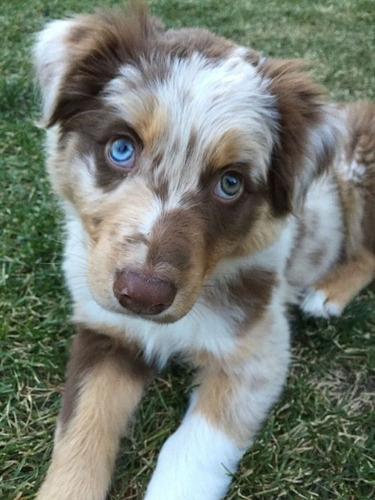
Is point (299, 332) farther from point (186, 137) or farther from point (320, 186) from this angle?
point (186, 137)

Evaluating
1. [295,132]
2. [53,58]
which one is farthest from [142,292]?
[53,58]

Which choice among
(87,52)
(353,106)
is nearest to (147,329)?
(87,52)

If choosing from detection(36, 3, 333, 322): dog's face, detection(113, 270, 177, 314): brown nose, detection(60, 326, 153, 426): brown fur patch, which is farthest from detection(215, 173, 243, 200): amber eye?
detection(60, 326, 153, 426): brown fur patch

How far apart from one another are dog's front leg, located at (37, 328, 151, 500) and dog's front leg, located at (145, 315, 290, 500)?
9.7 inches

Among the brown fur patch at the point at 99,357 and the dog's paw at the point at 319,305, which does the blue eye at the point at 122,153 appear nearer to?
the brown fur patch at the point at 99,357

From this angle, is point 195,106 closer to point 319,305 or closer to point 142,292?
point 142,292

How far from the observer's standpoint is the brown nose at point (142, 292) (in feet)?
7.89

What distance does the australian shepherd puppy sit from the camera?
265 centimetres

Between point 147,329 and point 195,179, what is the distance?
908mm

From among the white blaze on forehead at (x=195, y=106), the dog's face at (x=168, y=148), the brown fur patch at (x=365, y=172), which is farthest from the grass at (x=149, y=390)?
the white blaze on forehead at (x=195, y=106)

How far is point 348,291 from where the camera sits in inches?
164

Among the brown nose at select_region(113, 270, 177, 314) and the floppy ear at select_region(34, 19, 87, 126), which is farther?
the floppy ear at select_region(34, 19, 87, 126)

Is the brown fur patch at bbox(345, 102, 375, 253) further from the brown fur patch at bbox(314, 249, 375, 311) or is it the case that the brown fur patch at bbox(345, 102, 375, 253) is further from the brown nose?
the brown nose

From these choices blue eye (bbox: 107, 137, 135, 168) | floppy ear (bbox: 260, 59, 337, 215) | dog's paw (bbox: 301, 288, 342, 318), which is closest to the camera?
blue eye (bbox: 107, 137, 135, 168)
